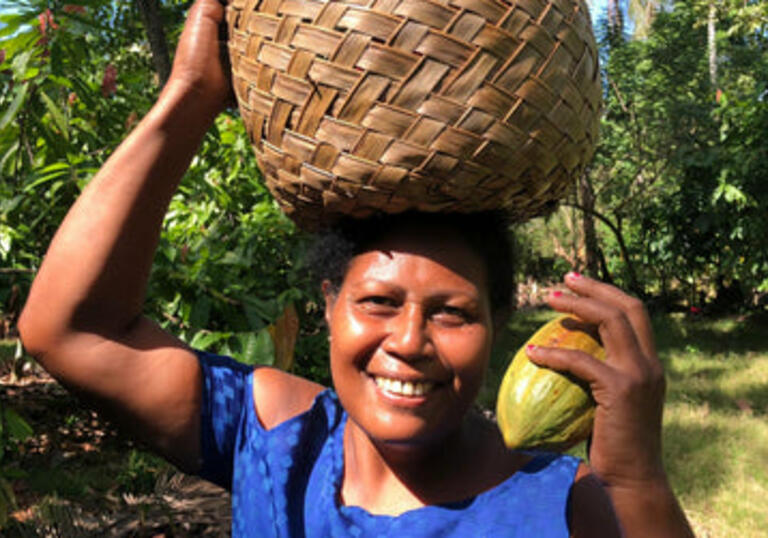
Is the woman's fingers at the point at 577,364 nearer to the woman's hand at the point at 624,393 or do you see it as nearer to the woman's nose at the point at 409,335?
the woman's hand at the point at 624,393

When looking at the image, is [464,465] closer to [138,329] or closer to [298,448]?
[298,448]

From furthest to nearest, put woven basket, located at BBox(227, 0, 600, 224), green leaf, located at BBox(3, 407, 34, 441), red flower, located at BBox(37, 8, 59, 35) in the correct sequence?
red flower, located at BBox(37, 8, 59, 35)
green leaf, located at BBox(3, 407, 34, 441)
woven basket, located at BBox(227, 0, 600, 224)

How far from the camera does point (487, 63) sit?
898 mm

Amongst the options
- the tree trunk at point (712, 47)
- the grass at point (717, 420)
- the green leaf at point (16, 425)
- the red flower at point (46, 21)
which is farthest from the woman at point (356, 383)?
the tree trunk at point (712, 47)

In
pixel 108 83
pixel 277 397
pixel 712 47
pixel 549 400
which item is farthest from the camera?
pixel 712 47

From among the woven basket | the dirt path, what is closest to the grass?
the dirt path

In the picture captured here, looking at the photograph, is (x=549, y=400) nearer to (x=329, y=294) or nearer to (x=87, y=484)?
(x=329, y=294)

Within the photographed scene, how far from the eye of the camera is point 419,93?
90 cm

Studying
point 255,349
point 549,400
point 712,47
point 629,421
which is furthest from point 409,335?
point 712,47

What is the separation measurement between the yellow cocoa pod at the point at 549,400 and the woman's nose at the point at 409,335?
0.16 meters

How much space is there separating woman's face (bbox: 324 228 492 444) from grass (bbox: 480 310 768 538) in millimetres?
3225

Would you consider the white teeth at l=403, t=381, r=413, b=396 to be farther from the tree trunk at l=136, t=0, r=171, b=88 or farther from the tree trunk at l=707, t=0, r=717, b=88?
the tree trunk at l=707, t=0, r=717, b=88

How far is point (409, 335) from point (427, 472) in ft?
1.02

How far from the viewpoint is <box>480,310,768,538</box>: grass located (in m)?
3.87
